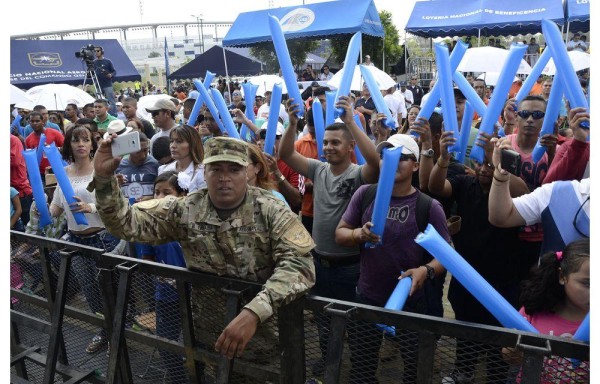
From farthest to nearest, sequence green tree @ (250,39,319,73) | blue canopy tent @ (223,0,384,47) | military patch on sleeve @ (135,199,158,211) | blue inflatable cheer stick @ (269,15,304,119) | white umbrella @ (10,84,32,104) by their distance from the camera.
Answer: green tree @ (250,39,319,73), blue canopy tent @ (223,0,384,47), white umbrella @ (10,84,32,104), blue inflatable cheer stick @ (269,15,304,119), military patch on sleeve @ (135,199,158,211)

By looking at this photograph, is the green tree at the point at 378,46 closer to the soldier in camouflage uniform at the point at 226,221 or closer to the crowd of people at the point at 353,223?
the crowd of people at the point at 353,223

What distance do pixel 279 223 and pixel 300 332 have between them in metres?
0.44

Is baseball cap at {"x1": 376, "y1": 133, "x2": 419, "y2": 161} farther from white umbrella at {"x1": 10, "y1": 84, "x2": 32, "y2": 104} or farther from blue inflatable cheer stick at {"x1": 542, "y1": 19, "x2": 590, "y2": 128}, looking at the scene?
white umbrella at {"x1": 10, "y1": 84, "x2": 32, "y2": 104}

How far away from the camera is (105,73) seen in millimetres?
11156

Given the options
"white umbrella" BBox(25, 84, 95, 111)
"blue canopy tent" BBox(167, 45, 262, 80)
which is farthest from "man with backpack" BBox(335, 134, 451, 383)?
"blue canopy tent" BBox(167, 45, 262, 80)

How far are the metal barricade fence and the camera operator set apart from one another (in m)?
8.49

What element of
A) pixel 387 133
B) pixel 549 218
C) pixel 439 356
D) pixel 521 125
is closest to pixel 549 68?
pixel 387 133

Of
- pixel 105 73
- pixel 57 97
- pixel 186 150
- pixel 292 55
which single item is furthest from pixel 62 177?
pixel 292 55

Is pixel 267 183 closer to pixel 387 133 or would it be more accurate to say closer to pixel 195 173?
pixel 195 173

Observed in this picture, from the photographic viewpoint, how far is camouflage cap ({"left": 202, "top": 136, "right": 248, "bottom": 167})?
6.78 feet

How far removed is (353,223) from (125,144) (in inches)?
50.2

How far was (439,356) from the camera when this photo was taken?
6.04 ft

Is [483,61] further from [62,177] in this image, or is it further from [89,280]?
[89,280]

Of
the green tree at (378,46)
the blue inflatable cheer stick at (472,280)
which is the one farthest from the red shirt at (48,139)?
the green tree at (378,46)
